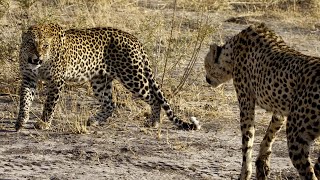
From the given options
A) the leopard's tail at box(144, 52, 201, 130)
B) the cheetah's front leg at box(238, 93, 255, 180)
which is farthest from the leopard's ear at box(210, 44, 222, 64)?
the leopard's tail at box(144, 52, 201, 130)

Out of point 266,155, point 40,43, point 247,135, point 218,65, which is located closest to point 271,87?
point 247,135

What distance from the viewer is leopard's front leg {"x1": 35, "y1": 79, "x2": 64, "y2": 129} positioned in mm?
9641

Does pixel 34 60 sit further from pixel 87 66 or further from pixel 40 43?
pixel 87 66

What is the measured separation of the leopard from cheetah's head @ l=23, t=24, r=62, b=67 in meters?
1.82

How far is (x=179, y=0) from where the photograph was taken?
59.7 feet

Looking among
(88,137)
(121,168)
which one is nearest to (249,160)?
(121,168)

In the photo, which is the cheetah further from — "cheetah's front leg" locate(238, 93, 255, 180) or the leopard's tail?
"cheetah's front leg" locate(238, 93, 255, 180)

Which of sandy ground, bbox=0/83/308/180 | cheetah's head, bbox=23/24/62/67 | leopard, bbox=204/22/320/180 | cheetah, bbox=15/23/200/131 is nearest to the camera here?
leopard, bbox=204/22/320/180

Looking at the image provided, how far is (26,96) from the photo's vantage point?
9672 mm

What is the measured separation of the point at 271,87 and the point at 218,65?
128 centimetres

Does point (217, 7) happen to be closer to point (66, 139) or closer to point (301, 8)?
point (301, 8)

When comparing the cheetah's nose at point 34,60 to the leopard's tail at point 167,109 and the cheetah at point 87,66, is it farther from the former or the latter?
the leopard's tail at point 167,109

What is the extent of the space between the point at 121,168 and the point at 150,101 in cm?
189

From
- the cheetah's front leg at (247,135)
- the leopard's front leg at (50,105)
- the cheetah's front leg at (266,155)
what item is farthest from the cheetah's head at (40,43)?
the cheetah's front leg at (266,155)
